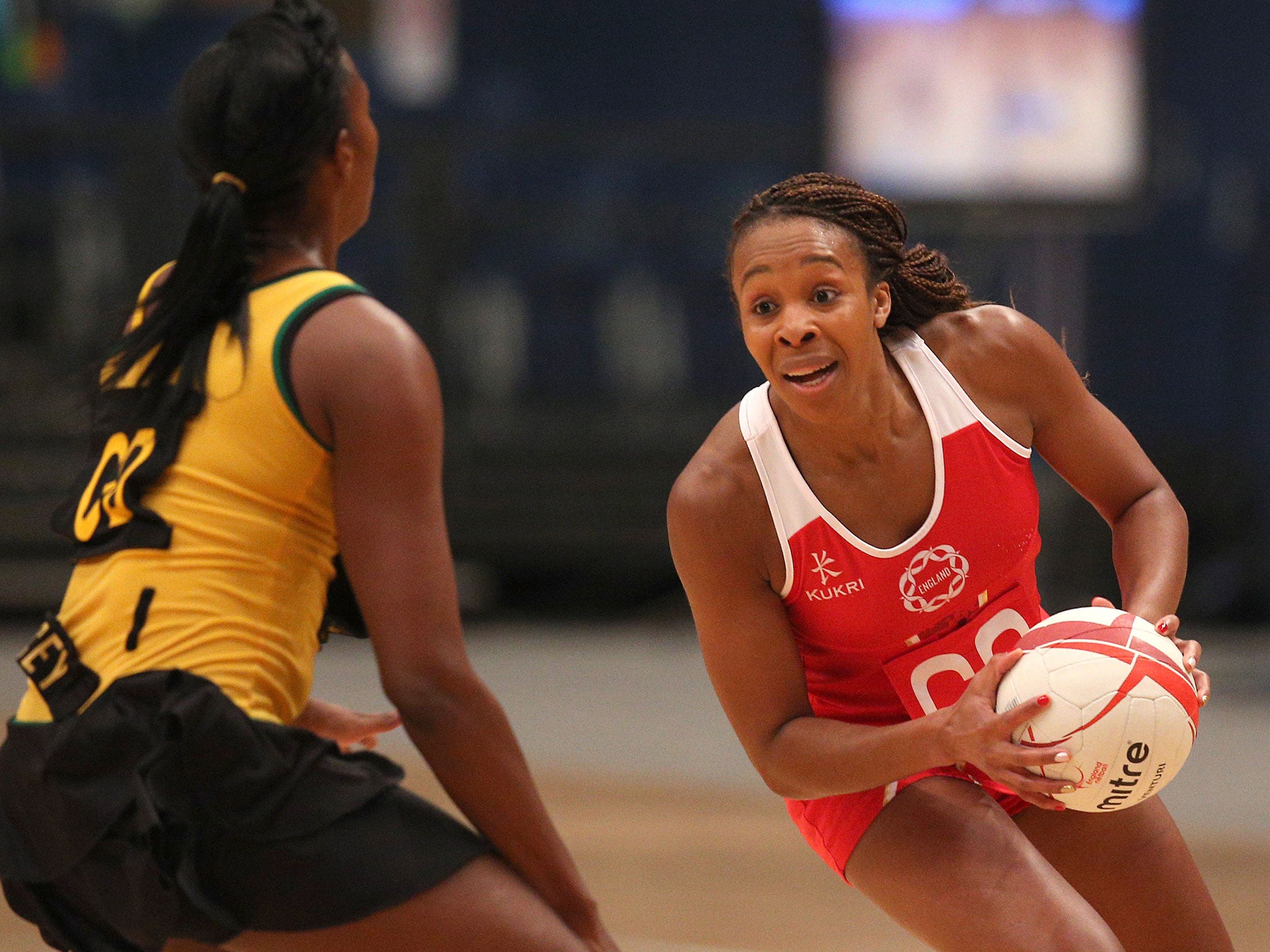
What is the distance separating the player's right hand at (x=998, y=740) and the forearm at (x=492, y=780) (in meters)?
0.61

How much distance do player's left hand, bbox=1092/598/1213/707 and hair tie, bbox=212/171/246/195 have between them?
1290mm

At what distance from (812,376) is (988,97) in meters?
6.04

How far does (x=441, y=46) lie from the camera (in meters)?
9.69

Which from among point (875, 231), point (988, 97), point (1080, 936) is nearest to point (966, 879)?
point (1080, 936)

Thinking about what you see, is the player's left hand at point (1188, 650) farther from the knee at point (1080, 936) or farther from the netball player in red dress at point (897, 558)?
the knee at point (1080, 936)

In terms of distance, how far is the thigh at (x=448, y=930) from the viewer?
1.82 m

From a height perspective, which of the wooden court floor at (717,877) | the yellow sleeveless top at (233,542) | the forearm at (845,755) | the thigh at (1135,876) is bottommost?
the wooden court floor at (717,877)

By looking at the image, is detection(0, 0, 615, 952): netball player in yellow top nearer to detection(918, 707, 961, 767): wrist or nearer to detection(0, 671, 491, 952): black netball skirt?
detection(0, 671, 491, 952): black netball skirt

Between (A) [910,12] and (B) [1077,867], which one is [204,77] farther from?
(A) [910,12]

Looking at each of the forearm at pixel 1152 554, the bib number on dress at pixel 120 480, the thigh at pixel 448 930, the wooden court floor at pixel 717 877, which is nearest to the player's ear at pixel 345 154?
the bib number on dress at pixel 120 480

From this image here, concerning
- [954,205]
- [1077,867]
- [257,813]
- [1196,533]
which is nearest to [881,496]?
[1077,867]

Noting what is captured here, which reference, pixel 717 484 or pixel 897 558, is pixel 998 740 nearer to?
pixel 897 558

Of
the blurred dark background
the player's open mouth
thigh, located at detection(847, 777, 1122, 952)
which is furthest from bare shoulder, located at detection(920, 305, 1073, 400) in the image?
the blurred dark background

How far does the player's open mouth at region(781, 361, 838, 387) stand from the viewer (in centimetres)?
246
